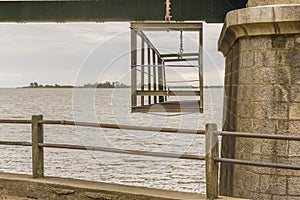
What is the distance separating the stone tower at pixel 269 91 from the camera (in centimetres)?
762

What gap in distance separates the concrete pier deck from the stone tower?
1965 mm

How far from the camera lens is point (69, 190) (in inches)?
271

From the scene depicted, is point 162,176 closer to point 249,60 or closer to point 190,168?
point 190,168

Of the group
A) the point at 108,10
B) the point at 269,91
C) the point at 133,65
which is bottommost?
the point at 269,91

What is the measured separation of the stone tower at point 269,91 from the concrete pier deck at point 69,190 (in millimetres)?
1965

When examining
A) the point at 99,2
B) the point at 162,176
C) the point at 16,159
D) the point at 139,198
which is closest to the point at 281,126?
the point at 139,198

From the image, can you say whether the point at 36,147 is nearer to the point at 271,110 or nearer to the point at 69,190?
the point at 69,190

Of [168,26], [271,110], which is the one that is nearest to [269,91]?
[271,110]

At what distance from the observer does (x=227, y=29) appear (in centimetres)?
848

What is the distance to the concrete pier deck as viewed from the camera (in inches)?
251

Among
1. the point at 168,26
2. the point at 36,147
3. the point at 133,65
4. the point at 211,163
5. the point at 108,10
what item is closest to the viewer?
the point at 211,163

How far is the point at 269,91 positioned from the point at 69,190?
10.8ft

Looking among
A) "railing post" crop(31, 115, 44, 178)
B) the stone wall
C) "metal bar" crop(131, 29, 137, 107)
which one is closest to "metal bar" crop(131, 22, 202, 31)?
"metal bar" crop(131, 29, 137, 107)

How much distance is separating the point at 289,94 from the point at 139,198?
2878 mm
